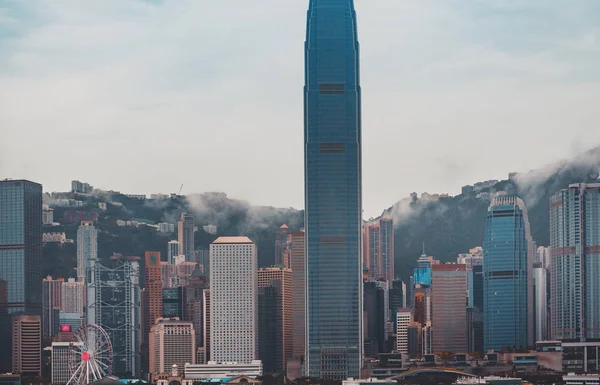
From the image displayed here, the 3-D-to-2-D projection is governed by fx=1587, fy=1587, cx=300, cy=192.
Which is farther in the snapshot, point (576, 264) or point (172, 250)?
point (172, 250)

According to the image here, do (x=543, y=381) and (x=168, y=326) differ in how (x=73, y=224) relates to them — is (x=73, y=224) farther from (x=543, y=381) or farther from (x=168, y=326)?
(x=543, y=381)

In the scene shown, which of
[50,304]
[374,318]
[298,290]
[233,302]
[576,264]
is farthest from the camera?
[50,304]

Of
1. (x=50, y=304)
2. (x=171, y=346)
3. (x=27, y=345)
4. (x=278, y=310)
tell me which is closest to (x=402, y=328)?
(x=278, y=310)

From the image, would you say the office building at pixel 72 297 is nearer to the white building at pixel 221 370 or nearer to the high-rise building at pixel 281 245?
the high-rise building at pixel 281 245

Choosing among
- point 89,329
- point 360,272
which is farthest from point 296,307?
point 89,329

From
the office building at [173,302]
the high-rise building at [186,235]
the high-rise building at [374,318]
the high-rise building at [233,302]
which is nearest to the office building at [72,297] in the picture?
the office building at [173,302]

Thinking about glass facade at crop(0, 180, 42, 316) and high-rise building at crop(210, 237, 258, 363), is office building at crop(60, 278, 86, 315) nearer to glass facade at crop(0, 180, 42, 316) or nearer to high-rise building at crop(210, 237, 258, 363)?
glass facade at crop(0, 180, 42, 316)

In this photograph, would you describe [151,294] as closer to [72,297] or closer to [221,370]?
[72,297]
